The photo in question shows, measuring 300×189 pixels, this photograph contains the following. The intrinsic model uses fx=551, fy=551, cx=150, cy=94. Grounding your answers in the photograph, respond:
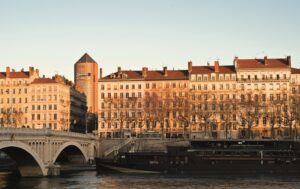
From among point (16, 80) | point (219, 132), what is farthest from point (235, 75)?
point (16, 80)

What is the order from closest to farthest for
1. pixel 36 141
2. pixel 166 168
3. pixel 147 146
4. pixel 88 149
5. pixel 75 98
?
pixel 36 141
pixel 166 168
pixel 88 149
pixel 147 146
pixel 75 98

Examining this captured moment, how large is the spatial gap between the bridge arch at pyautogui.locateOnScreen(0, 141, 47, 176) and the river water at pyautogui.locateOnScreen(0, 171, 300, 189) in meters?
2.09

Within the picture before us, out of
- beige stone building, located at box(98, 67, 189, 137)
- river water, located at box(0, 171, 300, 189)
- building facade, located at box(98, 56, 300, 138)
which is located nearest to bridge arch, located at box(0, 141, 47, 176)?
river water, located at box(0, 171, 300, 189)

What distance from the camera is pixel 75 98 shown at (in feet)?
538

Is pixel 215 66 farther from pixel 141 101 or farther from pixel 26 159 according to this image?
pixel 26 159

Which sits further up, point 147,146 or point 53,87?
point 53,87

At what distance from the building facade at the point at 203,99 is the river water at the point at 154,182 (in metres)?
45.3

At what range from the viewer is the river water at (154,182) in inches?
2717

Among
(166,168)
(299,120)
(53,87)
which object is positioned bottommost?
(166,168)

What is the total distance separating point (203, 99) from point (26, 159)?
65.6m

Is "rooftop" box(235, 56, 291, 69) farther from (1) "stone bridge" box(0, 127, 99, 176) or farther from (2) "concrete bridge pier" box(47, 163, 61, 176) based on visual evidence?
(2) "concrete bridge pier" box(47, 163, 61, 176)

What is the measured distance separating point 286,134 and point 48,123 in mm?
60244

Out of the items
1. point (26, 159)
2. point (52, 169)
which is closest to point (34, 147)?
point (26, 159)

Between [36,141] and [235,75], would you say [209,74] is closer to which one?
[235,75]
